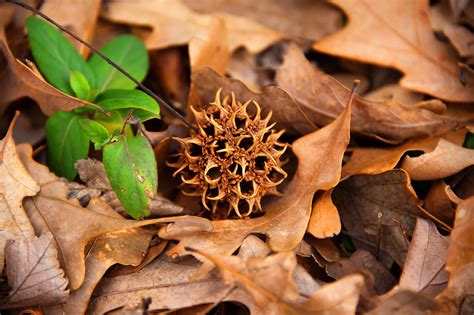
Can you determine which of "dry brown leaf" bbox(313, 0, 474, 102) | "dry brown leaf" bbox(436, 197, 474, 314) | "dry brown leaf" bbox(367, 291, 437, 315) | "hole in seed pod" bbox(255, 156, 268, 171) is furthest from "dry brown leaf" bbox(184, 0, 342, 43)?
"dry brown leaf" bbox(367, 291, 437, 315)

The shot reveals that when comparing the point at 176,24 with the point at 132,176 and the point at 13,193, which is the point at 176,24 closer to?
the point at 132,176

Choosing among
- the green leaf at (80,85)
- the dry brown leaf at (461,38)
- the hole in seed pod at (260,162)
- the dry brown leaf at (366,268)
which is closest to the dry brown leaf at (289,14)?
the dry brown leaf at (461,38)

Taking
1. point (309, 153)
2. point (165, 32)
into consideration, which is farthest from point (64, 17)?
point (309, 153)

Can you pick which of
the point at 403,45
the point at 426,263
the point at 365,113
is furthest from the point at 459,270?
the point at 403,45

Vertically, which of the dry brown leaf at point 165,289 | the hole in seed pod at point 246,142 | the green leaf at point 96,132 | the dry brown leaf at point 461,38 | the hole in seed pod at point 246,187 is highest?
the dry brown leaf at point 461,38

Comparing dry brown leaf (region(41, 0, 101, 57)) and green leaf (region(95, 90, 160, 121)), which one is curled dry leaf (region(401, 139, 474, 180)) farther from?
dry brown leaf (region(41, 0, 101, 57))

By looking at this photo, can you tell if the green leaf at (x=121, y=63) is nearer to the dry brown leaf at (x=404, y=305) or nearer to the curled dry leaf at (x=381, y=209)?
the curled dry leaf at (x=381, y=209)
